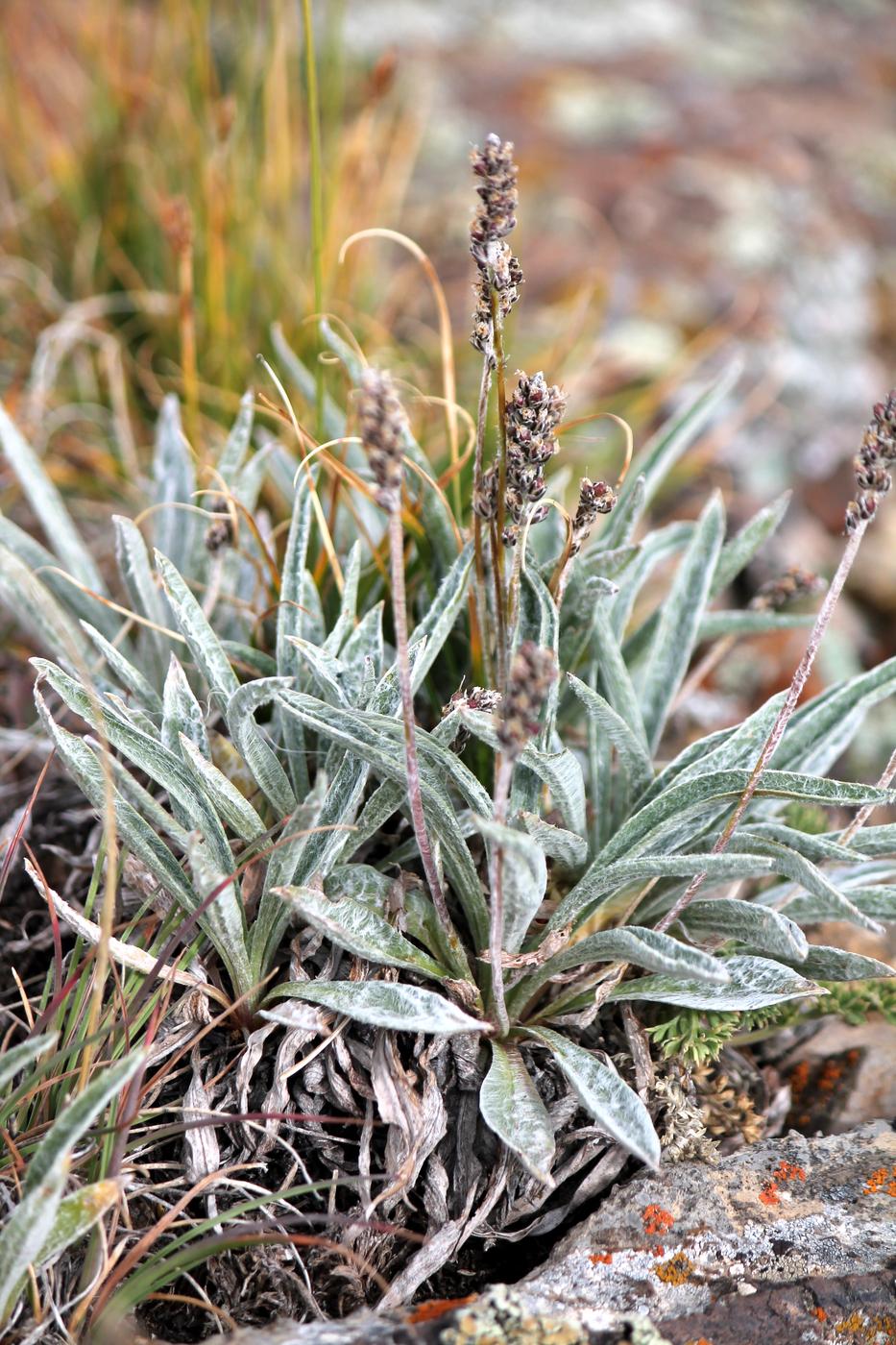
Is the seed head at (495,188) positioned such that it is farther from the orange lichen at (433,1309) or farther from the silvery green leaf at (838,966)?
the orange lichen at (433,1309)

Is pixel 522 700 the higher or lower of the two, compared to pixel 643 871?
higher

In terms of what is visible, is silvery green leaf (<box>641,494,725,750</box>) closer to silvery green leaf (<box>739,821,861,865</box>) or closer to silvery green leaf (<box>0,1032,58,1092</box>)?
silvery green leaf (<box>739,821,861,865</box>)

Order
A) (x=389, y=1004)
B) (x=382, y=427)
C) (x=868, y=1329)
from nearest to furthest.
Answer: (x=382, y=427)
(x=868, y=1329)
(x=389, y=1004)

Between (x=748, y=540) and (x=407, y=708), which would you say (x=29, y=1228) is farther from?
(x=748, y=540)

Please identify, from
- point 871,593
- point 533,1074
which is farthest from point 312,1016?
point 871,593

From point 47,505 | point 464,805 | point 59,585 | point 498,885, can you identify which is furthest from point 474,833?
point 47,505

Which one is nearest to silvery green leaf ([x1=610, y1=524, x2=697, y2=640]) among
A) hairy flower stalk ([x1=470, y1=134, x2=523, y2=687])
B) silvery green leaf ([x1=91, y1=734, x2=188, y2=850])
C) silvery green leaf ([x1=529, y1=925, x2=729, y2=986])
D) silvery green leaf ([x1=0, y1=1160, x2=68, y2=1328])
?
hairy flower stalk ([x1=470, y1=134, x2=523, y2=687])

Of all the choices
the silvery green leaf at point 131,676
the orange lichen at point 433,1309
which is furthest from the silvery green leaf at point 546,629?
the orange lichen at point 433,1309
